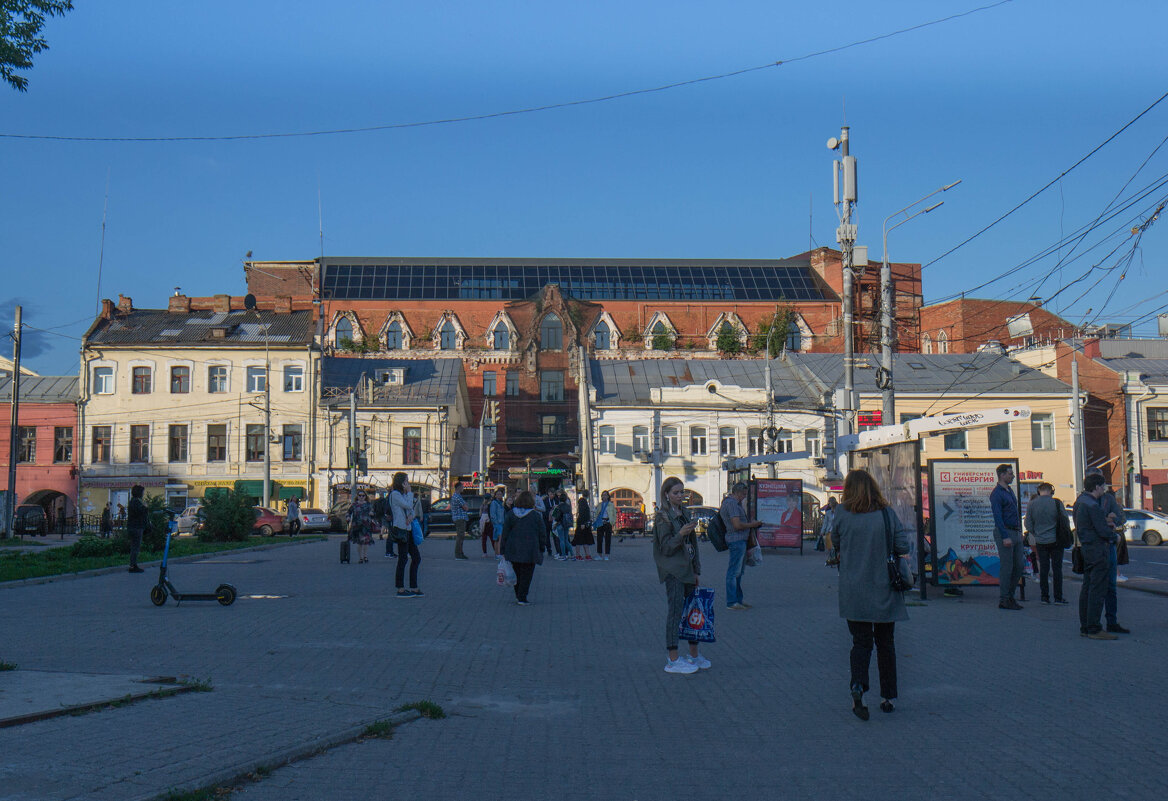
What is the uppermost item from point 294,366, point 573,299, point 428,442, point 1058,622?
point 573,299

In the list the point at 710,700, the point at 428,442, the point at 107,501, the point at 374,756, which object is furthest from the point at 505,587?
the point at 107,501

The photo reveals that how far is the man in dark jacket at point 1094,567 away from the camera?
10898 mm

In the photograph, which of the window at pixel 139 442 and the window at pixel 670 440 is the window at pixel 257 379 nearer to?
the window at pixel 139 442

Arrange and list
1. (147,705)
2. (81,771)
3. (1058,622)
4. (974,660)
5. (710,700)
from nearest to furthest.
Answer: (81,771) → (147,705) → (710,700) → (974,660) → (1058,622)

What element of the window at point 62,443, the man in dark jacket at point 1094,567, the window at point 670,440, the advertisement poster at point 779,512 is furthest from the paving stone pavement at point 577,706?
→ the window at point 62,443

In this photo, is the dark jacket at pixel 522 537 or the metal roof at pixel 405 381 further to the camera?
the metal roof at pixel 405 381

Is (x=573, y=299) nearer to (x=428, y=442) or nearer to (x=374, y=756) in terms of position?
(x=428, y=442)

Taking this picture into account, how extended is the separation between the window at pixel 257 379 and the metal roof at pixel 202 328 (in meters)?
1.47

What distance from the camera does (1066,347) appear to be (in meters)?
55.5

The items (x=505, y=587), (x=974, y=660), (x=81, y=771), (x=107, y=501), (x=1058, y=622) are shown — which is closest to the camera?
(x=81, y=771)

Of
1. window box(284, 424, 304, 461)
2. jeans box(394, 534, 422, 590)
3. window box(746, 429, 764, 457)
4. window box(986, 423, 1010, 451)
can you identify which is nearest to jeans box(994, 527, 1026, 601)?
jeans box(394, 534, 422, 590)

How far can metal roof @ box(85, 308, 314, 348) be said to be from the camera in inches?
2219

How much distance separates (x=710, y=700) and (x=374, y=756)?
2802 millimetres

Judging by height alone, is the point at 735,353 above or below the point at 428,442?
above
